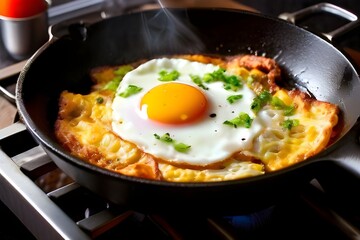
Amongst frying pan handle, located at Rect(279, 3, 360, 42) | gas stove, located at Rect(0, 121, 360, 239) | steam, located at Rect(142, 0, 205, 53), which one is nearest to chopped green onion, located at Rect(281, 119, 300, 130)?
gas stove, located at Rect(0, 121, 360, 239)

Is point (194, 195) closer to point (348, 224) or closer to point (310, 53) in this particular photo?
point (348, 224)

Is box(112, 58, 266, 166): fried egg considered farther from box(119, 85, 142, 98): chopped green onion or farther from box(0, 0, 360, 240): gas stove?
box(0, 0, 360, 240): gas stove

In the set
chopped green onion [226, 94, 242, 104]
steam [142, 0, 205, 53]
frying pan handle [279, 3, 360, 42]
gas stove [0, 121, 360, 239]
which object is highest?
frying pan handle [279, 3, 360, 42]

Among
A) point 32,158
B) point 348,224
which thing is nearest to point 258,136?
point 348,224

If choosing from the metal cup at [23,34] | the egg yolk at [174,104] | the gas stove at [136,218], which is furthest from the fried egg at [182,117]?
the metal cup at [23,34]

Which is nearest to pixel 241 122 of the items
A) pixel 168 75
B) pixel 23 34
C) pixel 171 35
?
pixel 168 75

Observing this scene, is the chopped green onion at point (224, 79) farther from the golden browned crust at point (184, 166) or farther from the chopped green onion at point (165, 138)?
the chopped green onion at point (165, 138)

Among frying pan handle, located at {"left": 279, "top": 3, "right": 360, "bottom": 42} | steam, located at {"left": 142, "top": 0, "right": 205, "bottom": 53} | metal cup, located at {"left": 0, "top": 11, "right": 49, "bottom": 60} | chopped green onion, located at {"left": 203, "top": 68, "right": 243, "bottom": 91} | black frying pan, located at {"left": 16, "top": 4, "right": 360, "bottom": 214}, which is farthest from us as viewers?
metal cup, located at {"left": 0, "top": 11, "right": 49, "bottom": 60}
